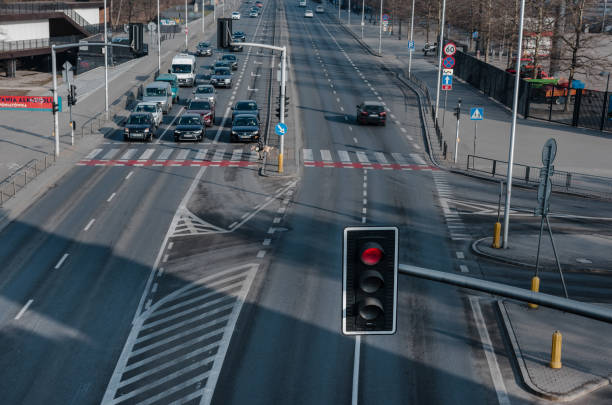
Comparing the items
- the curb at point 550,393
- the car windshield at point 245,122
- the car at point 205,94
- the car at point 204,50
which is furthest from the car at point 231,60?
the curb at point 550,393

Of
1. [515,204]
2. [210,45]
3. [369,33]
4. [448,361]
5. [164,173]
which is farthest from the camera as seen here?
[369,33]

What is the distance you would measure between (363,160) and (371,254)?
38124 millimetres

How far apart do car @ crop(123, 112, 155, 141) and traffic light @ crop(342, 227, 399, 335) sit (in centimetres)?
4233

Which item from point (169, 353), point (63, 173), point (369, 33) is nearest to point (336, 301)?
point (169, 353)

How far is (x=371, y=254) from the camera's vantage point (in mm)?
8570

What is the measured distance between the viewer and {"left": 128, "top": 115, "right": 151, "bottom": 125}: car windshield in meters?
50.7

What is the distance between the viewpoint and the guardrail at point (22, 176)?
36.3m

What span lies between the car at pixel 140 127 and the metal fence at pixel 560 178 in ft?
62.6

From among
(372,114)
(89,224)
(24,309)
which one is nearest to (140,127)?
(372,114)

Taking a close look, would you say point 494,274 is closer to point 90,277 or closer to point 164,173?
point 90,277

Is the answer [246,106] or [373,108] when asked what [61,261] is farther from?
[373,108]

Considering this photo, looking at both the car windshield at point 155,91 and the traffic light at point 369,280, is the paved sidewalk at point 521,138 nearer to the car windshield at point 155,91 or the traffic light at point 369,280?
the car windshield at point 155,91

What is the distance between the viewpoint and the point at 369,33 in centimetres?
12612

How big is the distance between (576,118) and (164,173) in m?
31.3
